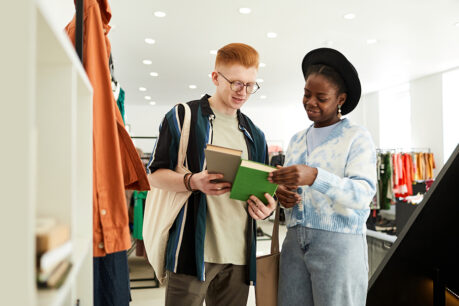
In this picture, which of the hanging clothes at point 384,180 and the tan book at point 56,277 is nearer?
the tan book at point 56,277

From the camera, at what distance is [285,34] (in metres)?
5.77

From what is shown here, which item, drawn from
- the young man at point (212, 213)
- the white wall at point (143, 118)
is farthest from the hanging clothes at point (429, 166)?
the white wall at point (143, 118)

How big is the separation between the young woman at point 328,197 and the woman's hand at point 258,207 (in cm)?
10

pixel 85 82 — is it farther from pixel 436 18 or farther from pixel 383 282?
A: pixel 436 18

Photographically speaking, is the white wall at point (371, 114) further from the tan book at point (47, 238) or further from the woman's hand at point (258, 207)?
the tan book at point (47, 238)

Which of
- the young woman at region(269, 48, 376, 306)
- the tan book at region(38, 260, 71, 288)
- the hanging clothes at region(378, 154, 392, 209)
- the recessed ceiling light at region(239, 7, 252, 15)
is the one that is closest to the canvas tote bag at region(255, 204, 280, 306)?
the young woman at region(269, 48, 376, 306)

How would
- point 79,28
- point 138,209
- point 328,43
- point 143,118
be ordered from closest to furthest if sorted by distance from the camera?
point 79,28 < point 138,209 < point 328,43 < point 143,118

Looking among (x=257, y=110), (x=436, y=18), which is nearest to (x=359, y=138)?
(x=436, y=18)

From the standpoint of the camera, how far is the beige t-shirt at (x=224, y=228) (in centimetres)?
140

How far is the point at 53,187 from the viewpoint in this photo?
59 cm

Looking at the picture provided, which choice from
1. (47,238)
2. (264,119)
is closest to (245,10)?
(47,238)

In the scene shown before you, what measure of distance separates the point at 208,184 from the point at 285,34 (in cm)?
505

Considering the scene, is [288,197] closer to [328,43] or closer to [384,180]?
[328,43]

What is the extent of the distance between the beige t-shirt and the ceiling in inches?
149
